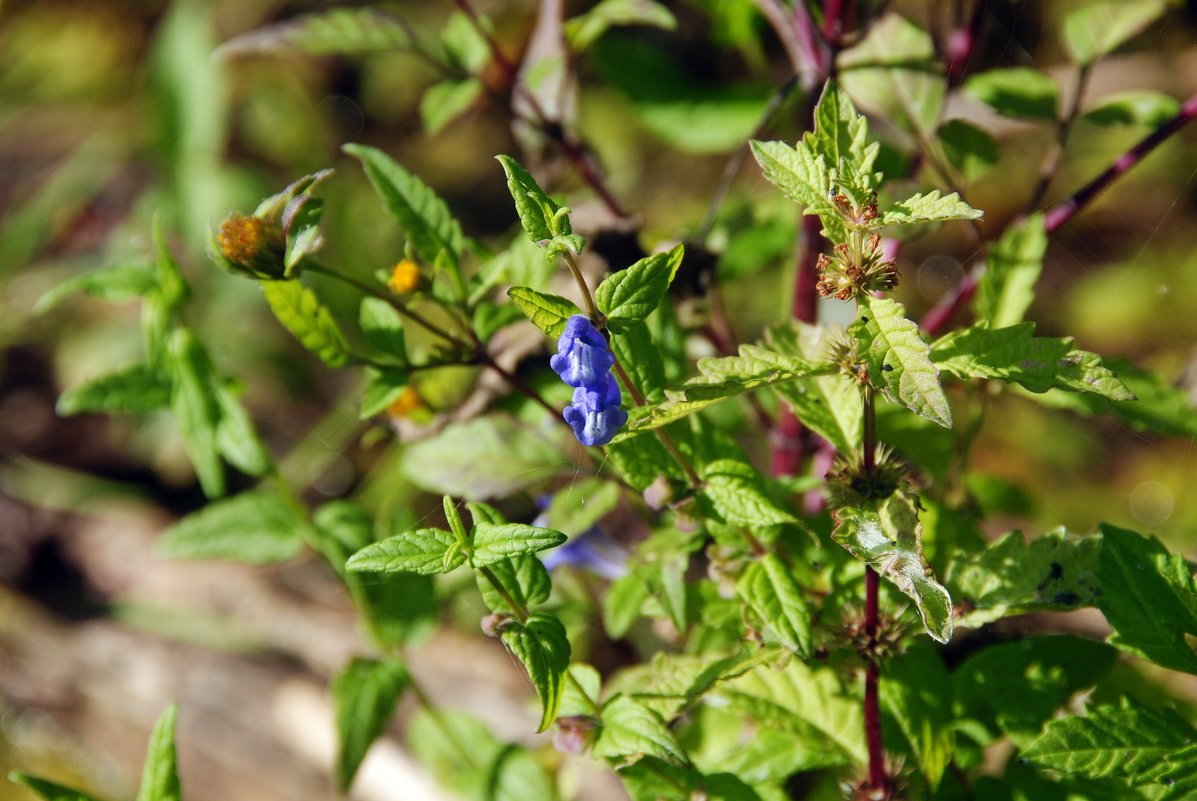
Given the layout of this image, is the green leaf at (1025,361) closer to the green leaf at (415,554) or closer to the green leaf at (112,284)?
the green leaf at (415,554)

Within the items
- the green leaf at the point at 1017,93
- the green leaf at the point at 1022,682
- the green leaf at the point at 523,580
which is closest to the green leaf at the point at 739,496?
the green leaf at the point at 523,580

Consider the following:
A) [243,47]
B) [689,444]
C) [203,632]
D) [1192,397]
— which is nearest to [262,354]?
[203,632]

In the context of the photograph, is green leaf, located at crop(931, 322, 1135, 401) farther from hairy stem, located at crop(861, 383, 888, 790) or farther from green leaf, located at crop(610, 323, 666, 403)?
green leaf, located at crop(610, 323, 666, 403)

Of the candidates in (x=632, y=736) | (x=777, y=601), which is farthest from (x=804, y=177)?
(x=632, y=736)

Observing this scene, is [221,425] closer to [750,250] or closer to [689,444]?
[689,444]

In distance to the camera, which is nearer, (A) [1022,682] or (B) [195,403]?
(A) [1022,682]

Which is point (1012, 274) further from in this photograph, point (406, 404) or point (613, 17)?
point (406, 404)
